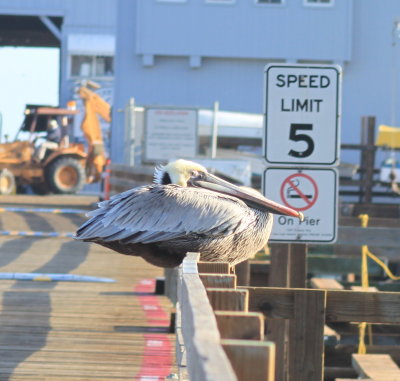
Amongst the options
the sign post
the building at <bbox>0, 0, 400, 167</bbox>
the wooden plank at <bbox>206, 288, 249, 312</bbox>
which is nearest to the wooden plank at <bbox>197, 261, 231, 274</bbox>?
the wooden plank at <bbox>206, 288, 249, 312</bbox>

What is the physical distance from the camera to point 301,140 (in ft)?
25.3

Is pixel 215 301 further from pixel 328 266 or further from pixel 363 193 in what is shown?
pixel 363 193

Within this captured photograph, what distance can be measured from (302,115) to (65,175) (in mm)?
25704

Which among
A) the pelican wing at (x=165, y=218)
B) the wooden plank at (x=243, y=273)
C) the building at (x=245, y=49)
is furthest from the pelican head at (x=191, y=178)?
the building at (x=245, y=49)

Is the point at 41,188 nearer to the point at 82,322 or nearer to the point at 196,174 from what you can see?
the point at 82,322

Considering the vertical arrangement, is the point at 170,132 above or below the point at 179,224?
above

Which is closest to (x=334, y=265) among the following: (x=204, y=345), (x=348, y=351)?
(x=348, y=351)

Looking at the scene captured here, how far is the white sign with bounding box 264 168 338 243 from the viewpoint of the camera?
25.4ft

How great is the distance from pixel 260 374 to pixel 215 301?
1105 mm

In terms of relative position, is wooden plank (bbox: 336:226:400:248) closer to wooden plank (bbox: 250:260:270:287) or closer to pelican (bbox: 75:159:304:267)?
wooden plank (bbox: 250:260:270:287)

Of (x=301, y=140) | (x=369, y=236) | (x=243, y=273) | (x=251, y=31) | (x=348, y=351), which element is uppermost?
(x=251, y=31)

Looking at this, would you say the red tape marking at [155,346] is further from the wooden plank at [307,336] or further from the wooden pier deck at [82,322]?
the wooden plank at [307,336]

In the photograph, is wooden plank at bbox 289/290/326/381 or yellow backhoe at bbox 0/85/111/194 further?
yellow backhoe at bbox 0/85/111/194

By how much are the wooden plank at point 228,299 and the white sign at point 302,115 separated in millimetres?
4107
